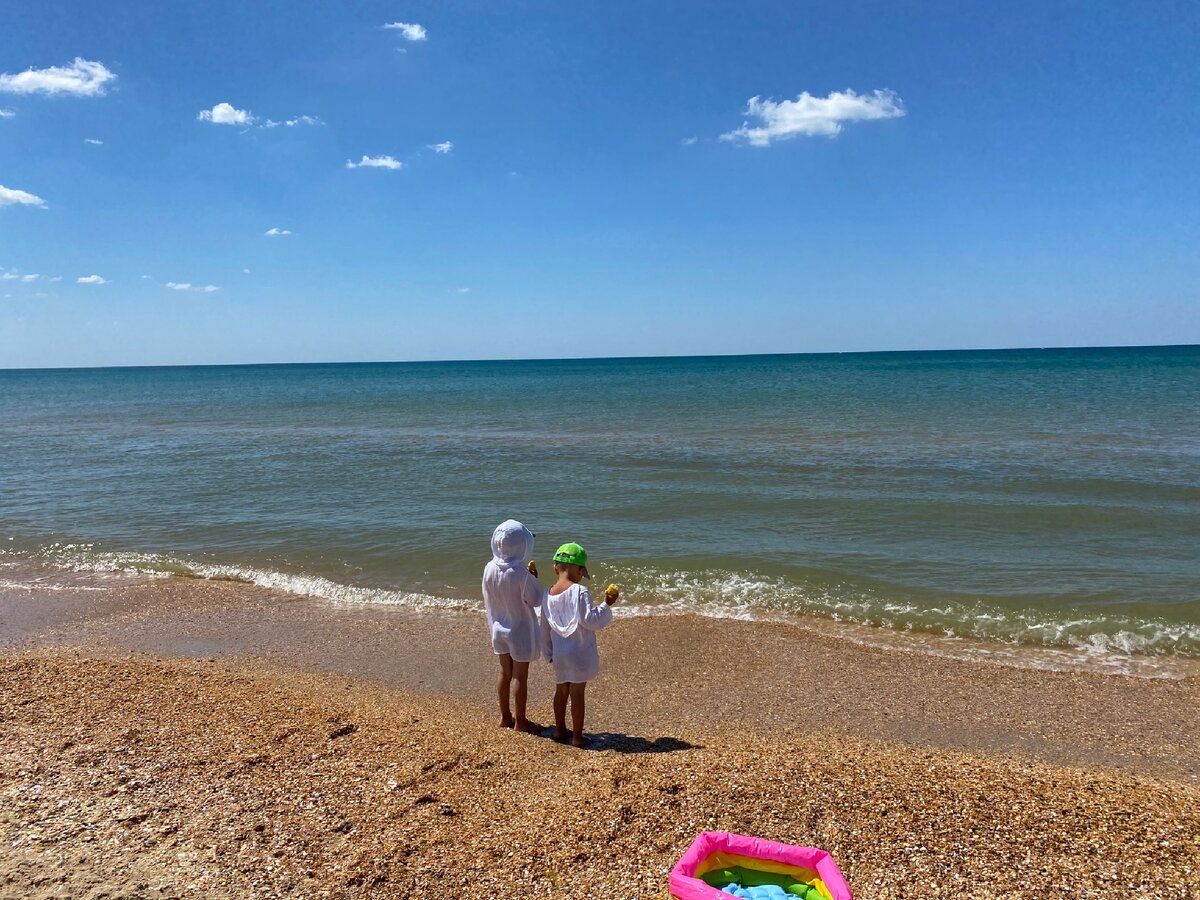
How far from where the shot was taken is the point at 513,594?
18.6 ft

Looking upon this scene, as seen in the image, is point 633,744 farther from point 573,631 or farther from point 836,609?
point 836,609

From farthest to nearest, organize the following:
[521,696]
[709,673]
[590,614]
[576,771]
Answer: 1. [709,673]
2. [521,696]
3. [590,614]
4. [576,771]

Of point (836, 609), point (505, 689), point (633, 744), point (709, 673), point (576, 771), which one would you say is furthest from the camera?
point (836, 609)

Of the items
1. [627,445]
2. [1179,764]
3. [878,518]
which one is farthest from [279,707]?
[627,445]

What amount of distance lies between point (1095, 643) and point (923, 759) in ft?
13.6

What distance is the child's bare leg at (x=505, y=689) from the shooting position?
596 cm

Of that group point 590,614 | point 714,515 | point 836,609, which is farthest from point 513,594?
point 714,515

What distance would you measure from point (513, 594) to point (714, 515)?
825 cm

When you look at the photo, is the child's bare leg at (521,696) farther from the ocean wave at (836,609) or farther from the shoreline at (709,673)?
the ocean wave at (836,609)

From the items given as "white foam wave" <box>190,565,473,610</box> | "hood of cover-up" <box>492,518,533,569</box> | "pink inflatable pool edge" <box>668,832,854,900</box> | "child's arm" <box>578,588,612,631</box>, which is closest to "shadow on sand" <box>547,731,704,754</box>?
"child's arm" <box>578,588,612,631</box>

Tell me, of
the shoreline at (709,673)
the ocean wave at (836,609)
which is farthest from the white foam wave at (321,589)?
the shoreline at (709,673)

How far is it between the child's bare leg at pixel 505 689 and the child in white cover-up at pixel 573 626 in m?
0.47

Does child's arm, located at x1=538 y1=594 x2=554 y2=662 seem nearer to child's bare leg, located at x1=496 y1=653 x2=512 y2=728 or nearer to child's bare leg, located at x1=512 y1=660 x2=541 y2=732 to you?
child's bare leg, located at x1=512 y1=660 x2=541 y2=732

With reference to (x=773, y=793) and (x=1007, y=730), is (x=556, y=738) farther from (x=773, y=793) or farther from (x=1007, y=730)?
(x=1007, y=730)
